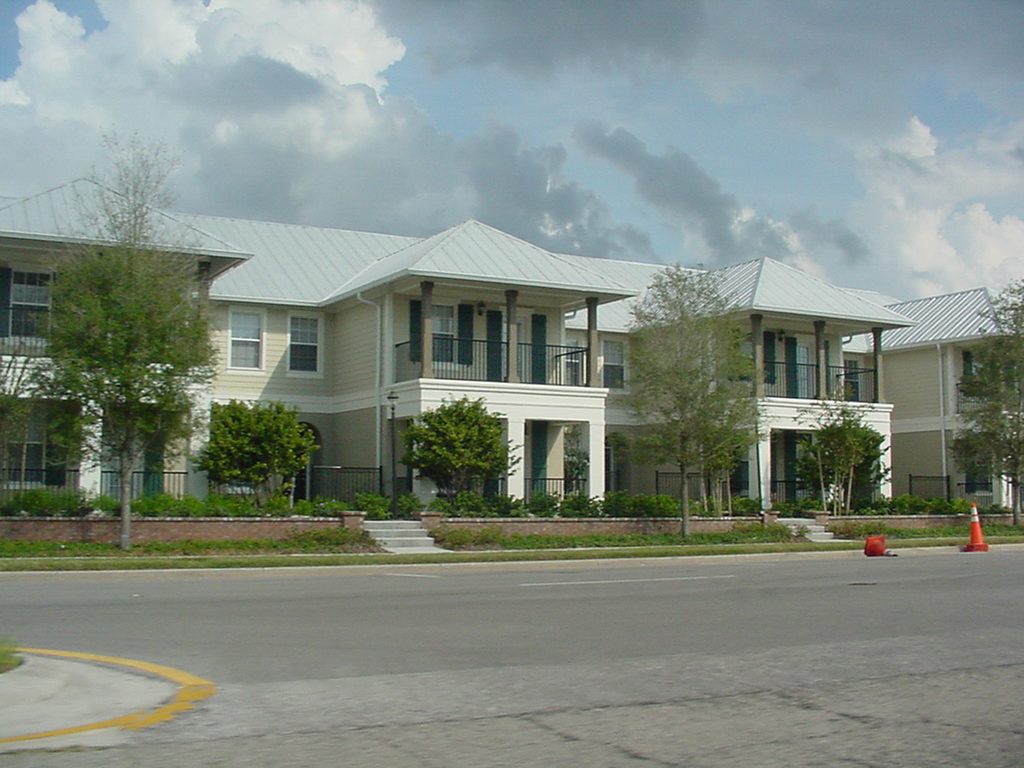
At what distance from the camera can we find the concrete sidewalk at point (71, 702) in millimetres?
6176

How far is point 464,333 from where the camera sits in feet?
100

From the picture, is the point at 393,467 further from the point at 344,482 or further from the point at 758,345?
the point at 758,345

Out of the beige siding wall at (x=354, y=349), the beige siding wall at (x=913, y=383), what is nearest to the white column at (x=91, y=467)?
the beige siding wall at (x=354, y=349)

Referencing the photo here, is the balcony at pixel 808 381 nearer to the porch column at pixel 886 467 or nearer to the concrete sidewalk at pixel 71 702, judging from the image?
the porch column at pixel 886 467

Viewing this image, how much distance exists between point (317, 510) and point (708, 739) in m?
19.3

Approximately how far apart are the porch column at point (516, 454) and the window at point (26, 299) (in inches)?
450

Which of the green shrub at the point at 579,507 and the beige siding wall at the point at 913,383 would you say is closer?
the green shrub at the point at 579,507

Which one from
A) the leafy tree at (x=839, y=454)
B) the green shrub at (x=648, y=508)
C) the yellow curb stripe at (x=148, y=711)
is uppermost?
the leafy tree at (x=839, y=454)

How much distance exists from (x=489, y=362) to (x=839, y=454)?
1042cm

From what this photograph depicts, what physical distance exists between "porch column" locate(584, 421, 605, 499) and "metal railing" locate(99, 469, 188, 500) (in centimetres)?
1016

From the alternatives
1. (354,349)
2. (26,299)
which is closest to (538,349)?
(354,349)

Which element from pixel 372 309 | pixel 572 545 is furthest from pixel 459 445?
pixel 372 309

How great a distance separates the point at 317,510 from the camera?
81.8ft

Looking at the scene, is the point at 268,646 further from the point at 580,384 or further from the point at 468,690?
the point at 580,384
